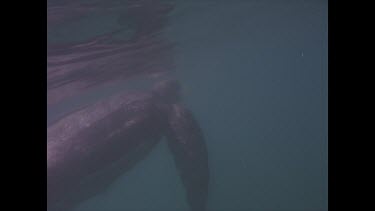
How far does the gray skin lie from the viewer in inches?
481

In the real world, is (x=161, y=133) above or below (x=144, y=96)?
below

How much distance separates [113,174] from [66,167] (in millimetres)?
1779

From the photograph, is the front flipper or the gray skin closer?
the gray skin

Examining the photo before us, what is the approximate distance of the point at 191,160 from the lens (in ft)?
44.9

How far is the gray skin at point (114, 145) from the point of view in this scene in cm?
1223

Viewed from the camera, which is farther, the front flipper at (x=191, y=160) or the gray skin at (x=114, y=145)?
the front flipper at (x=191, y=160)

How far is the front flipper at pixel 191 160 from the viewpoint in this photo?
1373 cm
